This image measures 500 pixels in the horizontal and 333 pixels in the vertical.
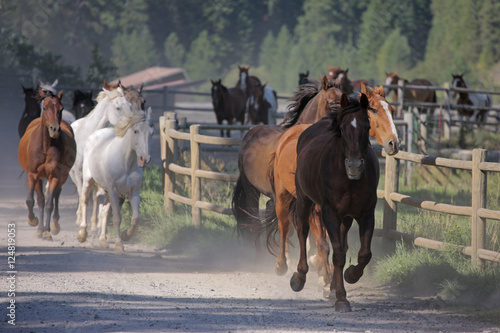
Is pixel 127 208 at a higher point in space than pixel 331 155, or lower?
lower

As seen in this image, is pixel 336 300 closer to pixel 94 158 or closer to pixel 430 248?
pixel 430 248

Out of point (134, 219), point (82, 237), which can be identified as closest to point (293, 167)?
point (134, 219)

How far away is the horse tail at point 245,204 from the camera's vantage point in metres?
8.36

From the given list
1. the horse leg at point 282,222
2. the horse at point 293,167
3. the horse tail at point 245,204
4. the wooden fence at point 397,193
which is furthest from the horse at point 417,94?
the horse leg at point 282,222

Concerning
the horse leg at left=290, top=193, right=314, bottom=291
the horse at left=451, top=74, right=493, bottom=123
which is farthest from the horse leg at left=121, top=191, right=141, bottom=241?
the horse at left=451, top=74, right=493, bottom=123

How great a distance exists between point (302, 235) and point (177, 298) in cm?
132

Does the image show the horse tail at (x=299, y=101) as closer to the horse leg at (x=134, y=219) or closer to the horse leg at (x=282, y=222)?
the horse leg at (x=282, y=222)

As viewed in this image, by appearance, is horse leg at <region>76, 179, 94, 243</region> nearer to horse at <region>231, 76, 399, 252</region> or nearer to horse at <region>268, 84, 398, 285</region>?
horse at <region>231, 76, 399, 252</region>

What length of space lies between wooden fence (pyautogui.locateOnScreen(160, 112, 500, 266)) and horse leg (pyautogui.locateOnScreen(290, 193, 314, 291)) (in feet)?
4.12

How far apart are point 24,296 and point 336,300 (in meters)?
2.75

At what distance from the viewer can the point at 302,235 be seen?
672 centimetres

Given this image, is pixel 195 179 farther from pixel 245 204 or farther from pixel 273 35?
pixel 273 35

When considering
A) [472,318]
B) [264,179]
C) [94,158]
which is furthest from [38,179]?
[472,318]

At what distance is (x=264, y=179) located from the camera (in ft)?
25.9
